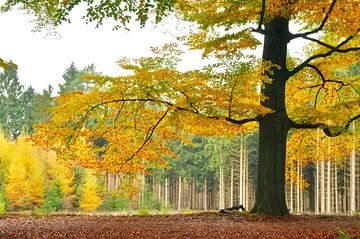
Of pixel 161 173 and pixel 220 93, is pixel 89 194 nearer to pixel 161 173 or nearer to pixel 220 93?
pixel 161 173

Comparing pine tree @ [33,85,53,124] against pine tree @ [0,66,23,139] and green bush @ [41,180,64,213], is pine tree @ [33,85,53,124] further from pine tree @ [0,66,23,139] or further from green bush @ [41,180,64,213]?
green bush @ [41,180,64,213]

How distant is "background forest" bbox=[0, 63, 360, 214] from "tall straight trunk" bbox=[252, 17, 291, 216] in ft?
6.85

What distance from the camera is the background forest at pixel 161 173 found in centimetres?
1803

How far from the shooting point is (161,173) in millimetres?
57344

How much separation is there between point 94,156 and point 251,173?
44082mm

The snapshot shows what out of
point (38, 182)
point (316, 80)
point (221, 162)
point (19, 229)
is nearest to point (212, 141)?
point (221, 162)

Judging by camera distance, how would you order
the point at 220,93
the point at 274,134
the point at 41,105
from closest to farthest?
the point at 220,93
the point at 274,134
the point at 41,105

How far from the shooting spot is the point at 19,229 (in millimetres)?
8359

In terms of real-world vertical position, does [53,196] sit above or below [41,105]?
below

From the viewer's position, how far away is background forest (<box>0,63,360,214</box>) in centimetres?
1803

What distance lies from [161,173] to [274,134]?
45726 millimetres

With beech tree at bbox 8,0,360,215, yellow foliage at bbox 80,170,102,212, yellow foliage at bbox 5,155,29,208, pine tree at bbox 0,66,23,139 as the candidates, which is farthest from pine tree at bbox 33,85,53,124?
beech tree at bbox 8,0,360,215

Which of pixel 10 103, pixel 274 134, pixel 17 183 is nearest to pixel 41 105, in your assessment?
pixel 10 103

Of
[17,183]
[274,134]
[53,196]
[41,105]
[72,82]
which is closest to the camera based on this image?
[274,134]
